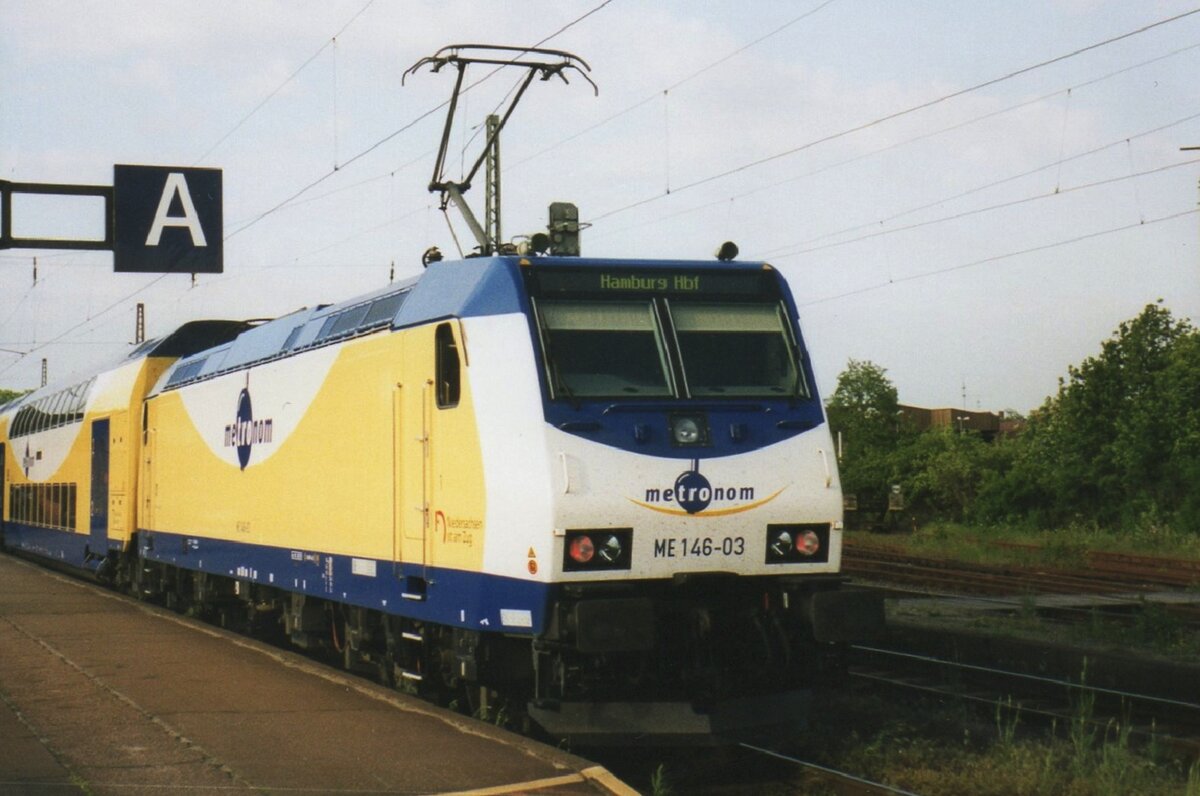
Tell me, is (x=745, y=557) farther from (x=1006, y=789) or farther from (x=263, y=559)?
(x=263, y=559)

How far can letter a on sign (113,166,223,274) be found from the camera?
18.1 meters

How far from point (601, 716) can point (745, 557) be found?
1351 millimetres

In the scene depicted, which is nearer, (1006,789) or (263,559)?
(1006,789)

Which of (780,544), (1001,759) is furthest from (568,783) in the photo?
(1001,759)

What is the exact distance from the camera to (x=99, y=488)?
77.4 feet

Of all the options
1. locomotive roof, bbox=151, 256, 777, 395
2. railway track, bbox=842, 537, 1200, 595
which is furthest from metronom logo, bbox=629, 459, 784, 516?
railway track, bbox=842, 537, 1200, 595

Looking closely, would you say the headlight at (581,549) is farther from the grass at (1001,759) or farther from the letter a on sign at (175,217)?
the letter a on sign at (175,217)

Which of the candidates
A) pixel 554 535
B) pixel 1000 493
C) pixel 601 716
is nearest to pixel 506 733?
pixel 601 716

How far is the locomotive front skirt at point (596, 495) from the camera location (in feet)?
30.2

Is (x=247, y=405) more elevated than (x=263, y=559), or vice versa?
(x=247, y=405)

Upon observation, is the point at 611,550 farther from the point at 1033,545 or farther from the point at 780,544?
the point at 1033,545

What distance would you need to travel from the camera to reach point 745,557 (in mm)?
9555

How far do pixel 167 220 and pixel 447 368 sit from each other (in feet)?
30.2

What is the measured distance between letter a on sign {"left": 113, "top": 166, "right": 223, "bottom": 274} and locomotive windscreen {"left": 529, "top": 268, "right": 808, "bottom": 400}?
922 centimetres
